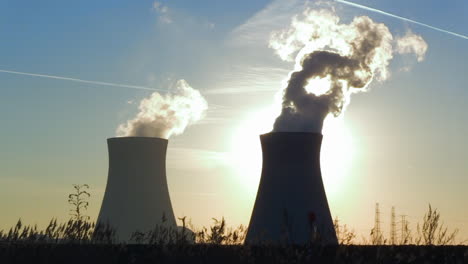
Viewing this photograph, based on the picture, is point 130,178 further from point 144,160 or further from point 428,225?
point 428,225

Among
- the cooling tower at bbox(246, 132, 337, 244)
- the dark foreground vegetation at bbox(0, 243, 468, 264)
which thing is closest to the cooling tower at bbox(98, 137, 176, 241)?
the cooling tower at bbox(246, 132, 337, 244)

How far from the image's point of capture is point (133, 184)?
19.2 meters

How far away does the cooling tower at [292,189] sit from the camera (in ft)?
53.7

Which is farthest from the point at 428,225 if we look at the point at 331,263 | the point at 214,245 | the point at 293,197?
the point at 293,197

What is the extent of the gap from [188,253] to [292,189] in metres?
10.8

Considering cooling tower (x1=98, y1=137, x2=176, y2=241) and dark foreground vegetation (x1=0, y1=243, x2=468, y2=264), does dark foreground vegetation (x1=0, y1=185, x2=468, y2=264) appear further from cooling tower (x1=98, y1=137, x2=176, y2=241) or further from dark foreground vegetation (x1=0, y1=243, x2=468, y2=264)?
cooling tower (x1=98, y1=137, x2=176, y2=241)

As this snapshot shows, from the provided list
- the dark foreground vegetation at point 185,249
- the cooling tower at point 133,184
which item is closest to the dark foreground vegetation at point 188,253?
the dark foreground vegetation at point 185,249

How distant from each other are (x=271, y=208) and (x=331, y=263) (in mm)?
10618

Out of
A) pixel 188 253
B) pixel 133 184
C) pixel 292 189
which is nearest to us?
pixel 188 253

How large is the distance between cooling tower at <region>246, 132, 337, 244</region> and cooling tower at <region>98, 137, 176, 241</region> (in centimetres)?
392

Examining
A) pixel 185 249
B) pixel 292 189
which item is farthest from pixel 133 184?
pixel 185 249

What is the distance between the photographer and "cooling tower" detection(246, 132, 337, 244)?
53.7ft

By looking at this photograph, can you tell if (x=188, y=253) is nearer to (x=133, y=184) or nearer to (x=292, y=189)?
(x=292, y=189)

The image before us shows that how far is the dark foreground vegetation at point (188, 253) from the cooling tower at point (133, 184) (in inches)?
487
